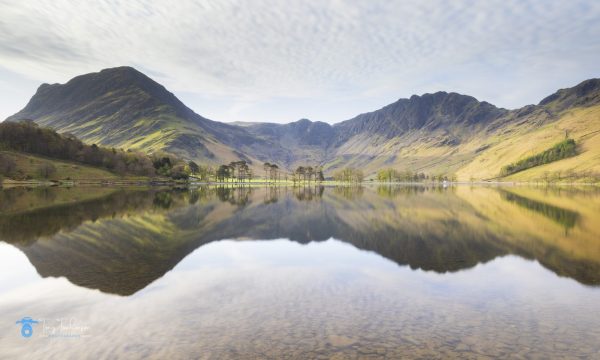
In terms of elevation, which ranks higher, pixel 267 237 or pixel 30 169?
pixel 30 169

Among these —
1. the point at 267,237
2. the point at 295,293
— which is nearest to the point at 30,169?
the point at 267,237

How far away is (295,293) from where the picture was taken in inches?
917

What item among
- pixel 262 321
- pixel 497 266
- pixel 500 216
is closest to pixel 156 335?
pixel 262 321

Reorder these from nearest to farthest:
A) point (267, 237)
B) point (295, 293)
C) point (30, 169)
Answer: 1. point (295, 293)
2. point (267, 237)
3. point (30, 169)

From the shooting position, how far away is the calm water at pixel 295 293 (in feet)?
49.8

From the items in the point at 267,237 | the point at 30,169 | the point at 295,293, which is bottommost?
the point at 267,237

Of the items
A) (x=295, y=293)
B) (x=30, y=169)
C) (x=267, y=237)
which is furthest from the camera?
(x=30, y=169)

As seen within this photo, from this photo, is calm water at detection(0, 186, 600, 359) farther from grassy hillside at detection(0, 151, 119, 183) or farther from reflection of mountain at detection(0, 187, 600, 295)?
grassy hillside at detection(0, 151, 119, 183)

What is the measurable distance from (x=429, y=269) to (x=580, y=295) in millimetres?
10074

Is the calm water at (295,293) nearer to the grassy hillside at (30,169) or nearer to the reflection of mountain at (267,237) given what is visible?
the reflection of mountain at (267,237)

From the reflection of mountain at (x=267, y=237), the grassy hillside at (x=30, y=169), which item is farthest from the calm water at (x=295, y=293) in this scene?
the grassy hillside at (x=30, y=169)

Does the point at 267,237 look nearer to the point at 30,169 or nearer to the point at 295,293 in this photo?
the point at 295,293

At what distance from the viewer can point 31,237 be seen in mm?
39344

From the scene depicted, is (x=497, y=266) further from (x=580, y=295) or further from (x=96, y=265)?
(x=96, y=265)
